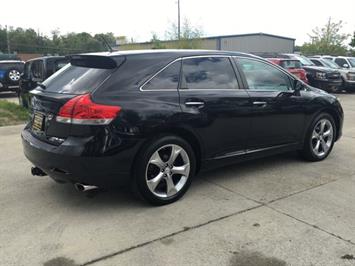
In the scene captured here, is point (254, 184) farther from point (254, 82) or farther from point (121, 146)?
point (121, 146)

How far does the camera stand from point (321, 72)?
17.7 metres

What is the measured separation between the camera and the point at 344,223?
390cm

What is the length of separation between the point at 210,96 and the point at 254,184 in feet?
4.09

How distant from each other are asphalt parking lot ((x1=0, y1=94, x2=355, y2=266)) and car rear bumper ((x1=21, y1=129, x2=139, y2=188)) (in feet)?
1.26

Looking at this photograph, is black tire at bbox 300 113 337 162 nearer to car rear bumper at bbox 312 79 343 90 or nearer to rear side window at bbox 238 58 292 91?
rear side window at bbox 238 58 292 91

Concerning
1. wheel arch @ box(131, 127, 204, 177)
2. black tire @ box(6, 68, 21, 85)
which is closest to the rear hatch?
A: wheel arch @ box(131, 127, 204, 177)

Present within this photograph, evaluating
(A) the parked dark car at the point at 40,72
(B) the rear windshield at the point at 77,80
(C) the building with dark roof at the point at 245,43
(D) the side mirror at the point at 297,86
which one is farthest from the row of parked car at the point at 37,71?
(C) the building with dark roof at the point at 245,43

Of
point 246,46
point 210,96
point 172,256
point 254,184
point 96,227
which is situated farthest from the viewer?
point 246,46

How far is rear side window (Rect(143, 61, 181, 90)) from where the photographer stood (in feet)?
14.0

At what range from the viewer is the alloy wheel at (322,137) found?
237 inches

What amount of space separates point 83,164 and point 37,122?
893 millimetres

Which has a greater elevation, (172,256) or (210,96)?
(210,96)

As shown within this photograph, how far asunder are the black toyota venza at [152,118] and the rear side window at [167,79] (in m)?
0.01

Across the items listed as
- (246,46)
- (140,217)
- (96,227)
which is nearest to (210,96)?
(140,217)
